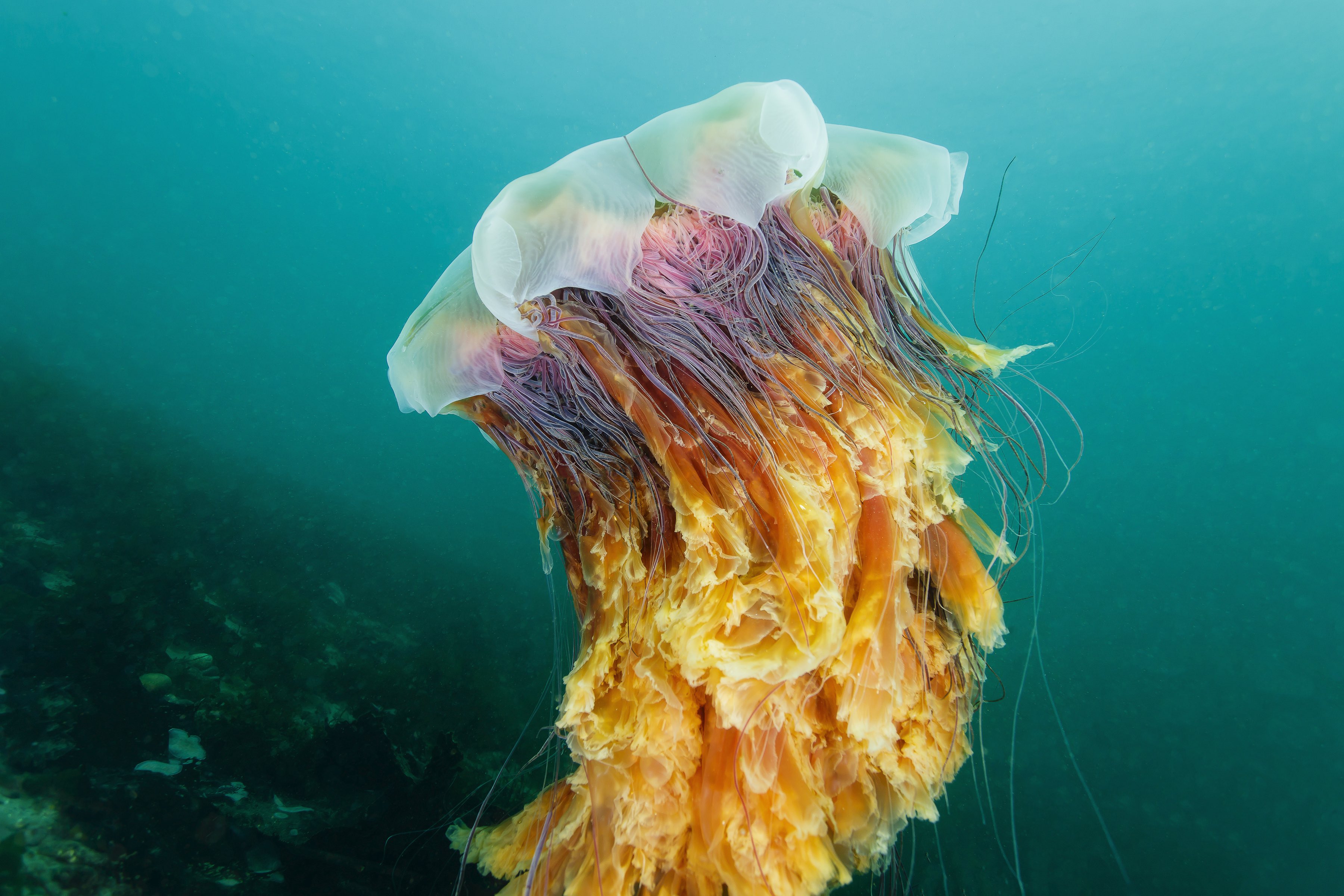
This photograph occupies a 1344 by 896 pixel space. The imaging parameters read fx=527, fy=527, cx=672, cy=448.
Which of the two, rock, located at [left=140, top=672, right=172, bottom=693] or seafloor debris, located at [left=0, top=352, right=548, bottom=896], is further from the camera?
rock, located at [left=140, top=672, right=172, bottom=693]

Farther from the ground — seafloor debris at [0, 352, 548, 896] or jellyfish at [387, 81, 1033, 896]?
jellyfish at [387, 81, 1033, 896]

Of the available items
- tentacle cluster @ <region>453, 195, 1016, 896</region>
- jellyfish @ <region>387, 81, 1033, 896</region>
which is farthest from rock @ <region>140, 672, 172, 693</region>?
tentacle cluster @ <region>453, 195, 1016, 896</region>

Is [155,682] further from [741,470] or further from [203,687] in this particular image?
[741,470]

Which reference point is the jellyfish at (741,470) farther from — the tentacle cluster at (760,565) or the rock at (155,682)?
the rock at (155,682)

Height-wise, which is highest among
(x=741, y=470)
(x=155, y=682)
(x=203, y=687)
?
(x=741, y=470)

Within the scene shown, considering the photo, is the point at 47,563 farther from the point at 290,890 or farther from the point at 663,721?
the point at 663,721

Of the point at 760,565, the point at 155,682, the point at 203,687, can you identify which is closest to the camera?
the point at 760,565

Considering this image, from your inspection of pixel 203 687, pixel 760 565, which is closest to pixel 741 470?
pixel 760 565

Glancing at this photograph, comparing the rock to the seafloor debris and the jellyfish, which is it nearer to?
the seafloor debris

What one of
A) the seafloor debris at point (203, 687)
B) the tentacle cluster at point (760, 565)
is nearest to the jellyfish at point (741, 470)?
the tentacle cluster at point (760, 565)
